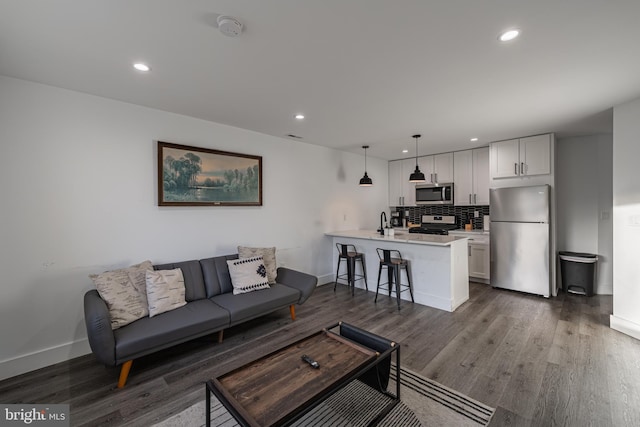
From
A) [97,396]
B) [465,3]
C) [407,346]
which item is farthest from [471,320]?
[97,396]

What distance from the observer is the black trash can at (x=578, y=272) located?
421 cm

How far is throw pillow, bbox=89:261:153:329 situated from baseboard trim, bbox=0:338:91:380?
2.47 feet

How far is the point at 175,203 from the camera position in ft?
10.8

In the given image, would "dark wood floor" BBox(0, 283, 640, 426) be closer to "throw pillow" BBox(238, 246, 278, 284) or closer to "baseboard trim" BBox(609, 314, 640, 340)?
"baseboard trim" BBox(609, 314, 640, 340)

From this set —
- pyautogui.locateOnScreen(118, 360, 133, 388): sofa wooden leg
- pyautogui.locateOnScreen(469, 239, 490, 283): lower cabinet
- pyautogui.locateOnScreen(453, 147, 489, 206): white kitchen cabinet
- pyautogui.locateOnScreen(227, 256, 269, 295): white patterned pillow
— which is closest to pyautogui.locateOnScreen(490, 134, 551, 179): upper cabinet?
pyautogui.locateOnScreen(453, 147, 489, 206): white kitchen cabinet

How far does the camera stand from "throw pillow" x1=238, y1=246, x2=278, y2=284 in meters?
3.61

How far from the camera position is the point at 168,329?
2385mm

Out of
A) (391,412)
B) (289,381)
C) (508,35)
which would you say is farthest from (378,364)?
(508,35)

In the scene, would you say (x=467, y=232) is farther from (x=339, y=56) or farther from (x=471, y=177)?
(x=339, y=56)

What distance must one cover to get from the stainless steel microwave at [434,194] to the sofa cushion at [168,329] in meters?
4.81

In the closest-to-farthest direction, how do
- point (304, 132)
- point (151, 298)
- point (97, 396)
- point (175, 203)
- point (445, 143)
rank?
point (97, 396) < point (151, 298) < point (175, 203) < point (304, 132) < point (445, 143)

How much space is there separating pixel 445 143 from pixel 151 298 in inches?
196

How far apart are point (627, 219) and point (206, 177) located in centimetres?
501

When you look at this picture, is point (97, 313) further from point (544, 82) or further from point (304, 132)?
point (544, 82)
